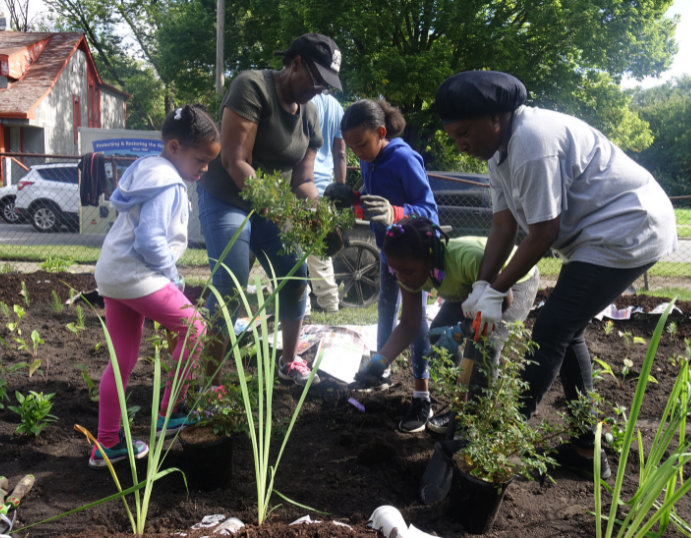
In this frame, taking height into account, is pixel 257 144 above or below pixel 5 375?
above

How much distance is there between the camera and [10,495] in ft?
5.90

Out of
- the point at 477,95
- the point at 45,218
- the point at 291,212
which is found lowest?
the point at 45,218

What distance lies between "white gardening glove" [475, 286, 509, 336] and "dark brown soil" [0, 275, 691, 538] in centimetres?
67

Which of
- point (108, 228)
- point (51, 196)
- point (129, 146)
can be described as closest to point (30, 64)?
point (51, 196)

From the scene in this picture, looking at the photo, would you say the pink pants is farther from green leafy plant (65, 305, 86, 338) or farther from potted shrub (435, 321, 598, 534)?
green leafy plant (65, 305, 86, 338)

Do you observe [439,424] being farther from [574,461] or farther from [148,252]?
[148,252]

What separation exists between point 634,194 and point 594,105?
17.2 metres

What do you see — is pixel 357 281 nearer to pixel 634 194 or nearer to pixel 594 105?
pixel 634 194

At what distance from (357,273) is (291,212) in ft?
10.9

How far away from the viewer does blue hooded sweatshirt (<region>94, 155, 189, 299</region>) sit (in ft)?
6.59

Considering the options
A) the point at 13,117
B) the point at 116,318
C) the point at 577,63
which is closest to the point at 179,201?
the point at 116,318

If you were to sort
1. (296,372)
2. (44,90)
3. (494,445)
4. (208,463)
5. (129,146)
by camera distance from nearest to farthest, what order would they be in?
(494,445)
(208,463)
(296,372)
(129,146)
(44,90)

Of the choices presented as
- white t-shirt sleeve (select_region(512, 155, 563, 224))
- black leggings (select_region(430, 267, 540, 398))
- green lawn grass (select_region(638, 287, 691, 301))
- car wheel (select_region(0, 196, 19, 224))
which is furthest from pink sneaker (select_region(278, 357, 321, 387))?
car wheel (select_region(0, 196, 19, 224))

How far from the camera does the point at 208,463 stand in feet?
6.24
